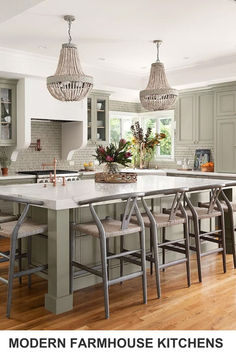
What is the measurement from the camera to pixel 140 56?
625 centimetres

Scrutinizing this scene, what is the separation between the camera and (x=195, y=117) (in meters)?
7.41

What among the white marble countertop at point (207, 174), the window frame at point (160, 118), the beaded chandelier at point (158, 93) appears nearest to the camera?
the beaded chandelier at point (158, 93)

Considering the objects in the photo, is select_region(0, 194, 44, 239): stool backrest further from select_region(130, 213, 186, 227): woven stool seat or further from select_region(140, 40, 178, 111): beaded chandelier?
select_region(140, 40, 178, 111): beaded chandelier

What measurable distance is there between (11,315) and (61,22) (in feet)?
10.6

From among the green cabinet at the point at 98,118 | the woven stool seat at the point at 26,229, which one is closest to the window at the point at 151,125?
the green cabinet at the point at 98,118

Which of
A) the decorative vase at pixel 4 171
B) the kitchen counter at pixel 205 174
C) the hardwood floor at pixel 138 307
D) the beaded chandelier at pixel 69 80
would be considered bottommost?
the hardwood floor at pixel 138 307

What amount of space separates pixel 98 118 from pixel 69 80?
11.6ft

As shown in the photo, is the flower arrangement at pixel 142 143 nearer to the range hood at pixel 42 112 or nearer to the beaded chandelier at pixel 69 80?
the range hood at pixel 42 112

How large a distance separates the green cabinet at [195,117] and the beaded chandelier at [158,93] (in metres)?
2.32

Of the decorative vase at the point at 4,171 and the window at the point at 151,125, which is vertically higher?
the window at the point at 151,125

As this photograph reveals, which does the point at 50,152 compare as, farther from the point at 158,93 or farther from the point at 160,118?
the point at 158,93

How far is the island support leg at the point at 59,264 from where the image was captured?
3.13m
